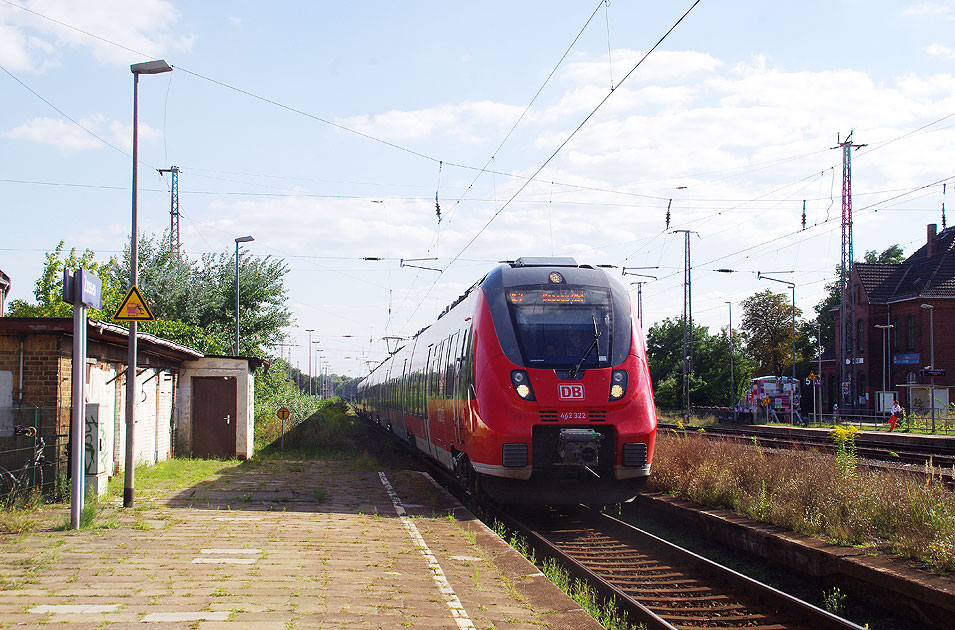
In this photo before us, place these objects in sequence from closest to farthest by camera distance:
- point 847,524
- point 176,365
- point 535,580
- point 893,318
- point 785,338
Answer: point 535,580 → point 847,524 → point 176,365 → point 893,318 → point 785,338

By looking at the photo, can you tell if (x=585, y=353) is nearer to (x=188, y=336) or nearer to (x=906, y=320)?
(x=188, y=336)

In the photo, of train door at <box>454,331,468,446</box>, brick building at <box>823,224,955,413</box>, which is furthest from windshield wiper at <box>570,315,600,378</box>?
brick building at <box>823,224,955,413</box>

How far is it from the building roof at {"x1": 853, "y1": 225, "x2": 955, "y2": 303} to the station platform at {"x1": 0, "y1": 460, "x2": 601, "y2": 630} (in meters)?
44.8

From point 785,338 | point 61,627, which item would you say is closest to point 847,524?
point 61,627

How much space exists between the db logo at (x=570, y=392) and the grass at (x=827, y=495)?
2.58 meters

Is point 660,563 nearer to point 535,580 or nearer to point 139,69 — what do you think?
point 535,580

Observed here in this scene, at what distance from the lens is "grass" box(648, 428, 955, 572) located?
845 cm

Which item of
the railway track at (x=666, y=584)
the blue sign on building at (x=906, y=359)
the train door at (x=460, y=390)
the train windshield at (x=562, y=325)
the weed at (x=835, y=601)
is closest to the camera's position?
the railway track at (x=666, y=584)

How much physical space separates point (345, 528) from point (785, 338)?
6875 cm

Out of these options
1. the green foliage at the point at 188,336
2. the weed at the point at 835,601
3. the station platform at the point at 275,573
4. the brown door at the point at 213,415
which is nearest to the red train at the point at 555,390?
the station platform at the point at 275,573

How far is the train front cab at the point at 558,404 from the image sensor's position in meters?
11.6

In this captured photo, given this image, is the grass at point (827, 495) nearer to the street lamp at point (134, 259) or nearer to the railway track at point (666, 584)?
the railway track at point (666, 584)

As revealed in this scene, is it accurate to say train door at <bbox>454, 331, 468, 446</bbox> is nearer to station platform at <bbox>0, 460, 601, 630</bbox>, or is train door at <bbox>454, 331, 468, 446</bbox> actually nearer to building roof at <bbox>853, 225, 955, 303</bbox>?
station platform at <bbox>0, 460, 601, 630</bbox>

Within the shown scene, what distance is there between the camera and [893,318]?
5172 centimetres
